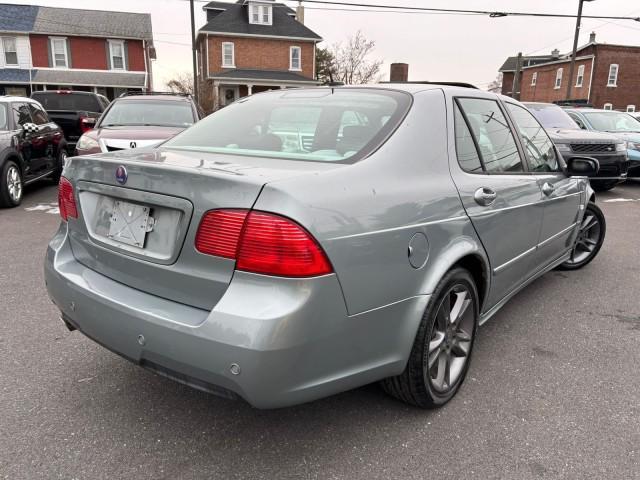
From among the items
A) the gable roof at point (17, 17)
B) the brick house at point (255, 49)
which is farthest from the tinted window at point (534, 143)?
the gable roof at point (17, 17)

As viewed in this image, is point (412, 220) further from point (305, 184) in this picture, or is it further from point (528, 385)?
point (528, 385)

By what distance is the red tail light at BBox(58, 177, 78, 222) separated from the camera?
2520 millimetres

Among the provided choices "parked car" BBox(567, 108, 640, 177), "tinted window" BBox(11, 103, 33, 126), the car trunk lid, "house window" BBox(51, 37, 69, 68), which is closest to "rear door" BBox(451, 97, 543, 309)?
the car trunk lid

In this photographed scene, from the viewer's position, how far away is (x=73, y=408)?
8.39 feet

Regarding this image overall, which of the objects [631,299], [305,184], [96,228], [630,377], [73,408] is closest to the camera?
[305,184]

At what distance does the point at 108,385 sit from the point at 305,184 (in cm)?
173

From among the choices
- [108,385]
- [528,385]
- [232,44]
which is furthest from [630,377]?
[232,44]

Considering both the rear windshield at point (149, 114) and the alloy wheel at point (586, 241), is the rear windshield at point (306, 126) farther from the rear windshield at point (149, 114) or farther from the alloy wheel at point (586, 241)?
the rear windshield at point (149, 114)

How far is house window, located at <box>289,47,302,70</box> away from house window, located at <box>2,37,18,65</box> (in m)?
16.5

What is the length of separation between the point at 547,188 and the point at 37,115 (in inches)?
340

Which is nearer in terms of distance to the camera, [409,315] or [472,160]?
[409,315]

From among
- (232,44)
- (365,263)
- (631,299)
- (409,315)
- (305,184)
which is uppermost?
(232,44)

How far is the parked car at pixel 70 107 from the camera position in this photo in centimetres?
1199

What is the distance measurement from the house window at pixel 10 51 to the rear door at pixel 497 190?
113ft
